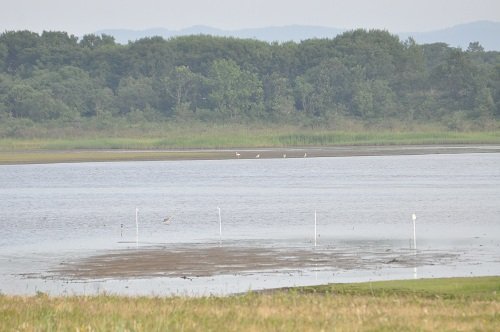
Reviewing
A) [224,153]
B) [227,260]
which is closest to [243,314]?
[227,260]

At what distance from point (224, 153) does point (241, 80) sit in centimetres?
3167

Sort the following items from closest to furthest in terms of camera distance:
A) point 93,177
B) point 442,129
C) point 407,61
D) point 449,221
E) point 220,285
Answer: point 220,285 → point 449,221 → point 93,177 → point 442,129 → point 407,61

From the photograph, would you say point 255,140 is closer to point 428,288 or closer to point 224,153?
point 224,153

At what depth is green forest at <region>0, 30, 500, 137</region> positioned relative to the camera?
A: 134 metres

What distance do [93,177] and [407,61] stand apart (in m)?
71.7

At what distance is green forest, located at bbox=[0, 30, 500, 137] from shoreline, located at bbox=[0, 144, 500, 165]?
1202 centimetres

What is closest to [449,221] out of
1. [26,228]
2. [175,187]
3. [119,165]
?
[26,228]

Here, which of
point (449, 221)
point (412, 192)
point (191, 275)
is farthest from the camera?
point (412, 192)

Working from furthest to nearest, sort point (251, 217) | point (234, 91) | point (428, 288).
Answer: point (234, 91)
point (251, 217)
point (428, 288)

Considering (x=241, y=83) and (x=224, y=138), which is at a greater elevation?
(x=241, y=83)

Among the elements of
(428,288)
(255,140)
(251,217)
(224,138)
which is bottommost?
(255,140)

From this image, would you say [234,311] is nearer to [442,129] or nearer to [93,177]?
[93,177]

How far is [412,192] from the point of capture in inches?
2504

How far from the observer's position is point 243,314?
1577 cm
